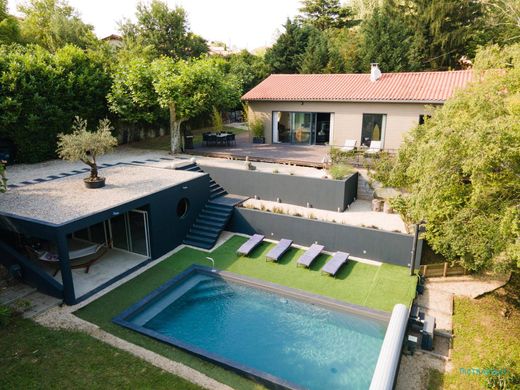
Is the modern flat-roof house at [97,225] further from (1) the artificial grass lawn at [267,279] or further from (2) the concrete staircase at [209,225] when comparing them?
(1) the artificial grass lawn at [267,279]

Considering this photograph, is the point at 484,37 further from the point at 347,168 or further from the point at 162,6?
the point at 162,6

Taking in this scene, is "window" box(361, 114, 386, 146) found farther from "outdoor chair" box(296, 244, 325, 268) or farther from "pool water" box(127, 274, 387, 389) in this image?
"pool water" box(127, 274, 387, 389)

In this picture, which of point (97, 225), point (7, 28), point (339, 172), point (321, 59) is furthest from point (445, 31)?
point (7, 28)

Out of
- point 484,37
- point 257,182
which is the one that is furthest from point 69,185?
point 484,37

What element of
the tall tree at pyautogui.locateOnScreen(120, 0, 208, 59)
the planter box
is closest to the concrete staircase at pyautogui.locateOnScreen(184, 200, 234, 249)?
the planter box

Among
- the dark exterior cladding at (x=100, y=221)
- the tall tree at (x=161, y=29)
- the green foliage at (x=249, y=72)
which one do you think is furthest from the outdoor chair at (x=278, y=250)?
the tall tree at (x=161, y=29)

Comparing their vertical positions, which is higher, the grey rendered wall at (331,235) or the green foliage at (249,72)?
the green foliage at (249,72)
